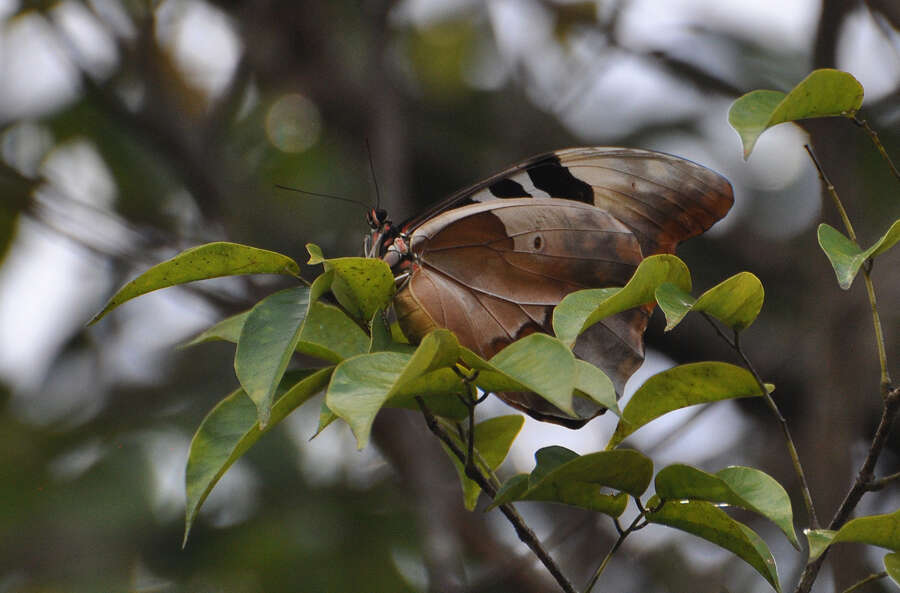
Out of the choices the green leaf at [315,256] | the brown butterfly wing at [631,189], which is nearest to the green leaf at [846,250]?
the brown butterfly wing at [631,189]

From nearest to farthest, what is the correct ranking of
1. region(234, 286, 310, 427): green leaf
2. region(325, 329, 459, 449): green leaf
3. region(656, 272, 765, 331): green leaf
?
region(325, 329, 459, 449): green leaf
region(234, 286, 310, 427): green leaf
region(656, 272, 765, 331): green leaf

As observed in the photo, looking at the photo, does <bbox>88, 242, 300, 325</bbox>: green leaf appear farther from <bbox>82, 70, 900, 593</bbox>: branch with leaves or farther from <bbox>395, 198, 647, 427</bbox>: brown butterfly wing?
<bbox>395, 198, 647, 427</bbox>: brown butterfly wing

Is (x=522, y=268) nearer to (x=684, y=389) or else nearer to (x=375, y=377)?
(x=684, y=389)

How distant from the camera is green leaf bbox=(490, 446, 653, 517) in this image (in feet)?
3.16

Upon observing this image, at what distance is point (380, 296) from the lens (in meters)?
1.07

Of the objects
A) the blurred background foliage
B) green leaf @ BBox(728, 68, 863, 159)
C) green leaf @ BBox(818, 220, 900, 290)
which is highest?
green leaf @ BBox(728, 68, 863, 159)

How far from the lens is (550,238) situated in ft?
5.17

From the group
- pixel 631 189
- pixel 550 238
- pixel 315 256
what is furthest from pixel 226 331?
pixel 631 189

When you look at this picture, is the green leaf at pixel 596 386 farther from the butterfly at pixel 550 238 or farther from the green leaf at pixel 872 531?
the butterfly at pixel 550 238

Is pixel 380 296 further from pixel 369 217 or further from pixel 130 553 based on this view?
pixel 130 553

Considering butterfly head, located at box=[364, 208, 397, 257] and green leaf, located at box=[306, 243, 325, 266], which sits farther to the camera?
butterfly head, located at box=[364, 208, 397, 257]

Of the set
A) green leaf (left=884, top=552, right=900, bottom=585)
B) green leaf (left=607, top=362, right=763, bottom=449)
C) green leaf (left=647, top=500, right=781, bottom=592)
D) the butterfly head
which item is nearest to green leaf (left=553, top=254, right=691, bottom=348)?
green leaf (left=607, top=362, right=763, bottom=449)

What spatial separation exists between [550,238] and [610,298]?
63 centimetres

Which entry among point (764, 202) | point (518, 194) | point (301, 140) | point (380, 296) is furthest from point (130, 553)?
point (764, 202)
